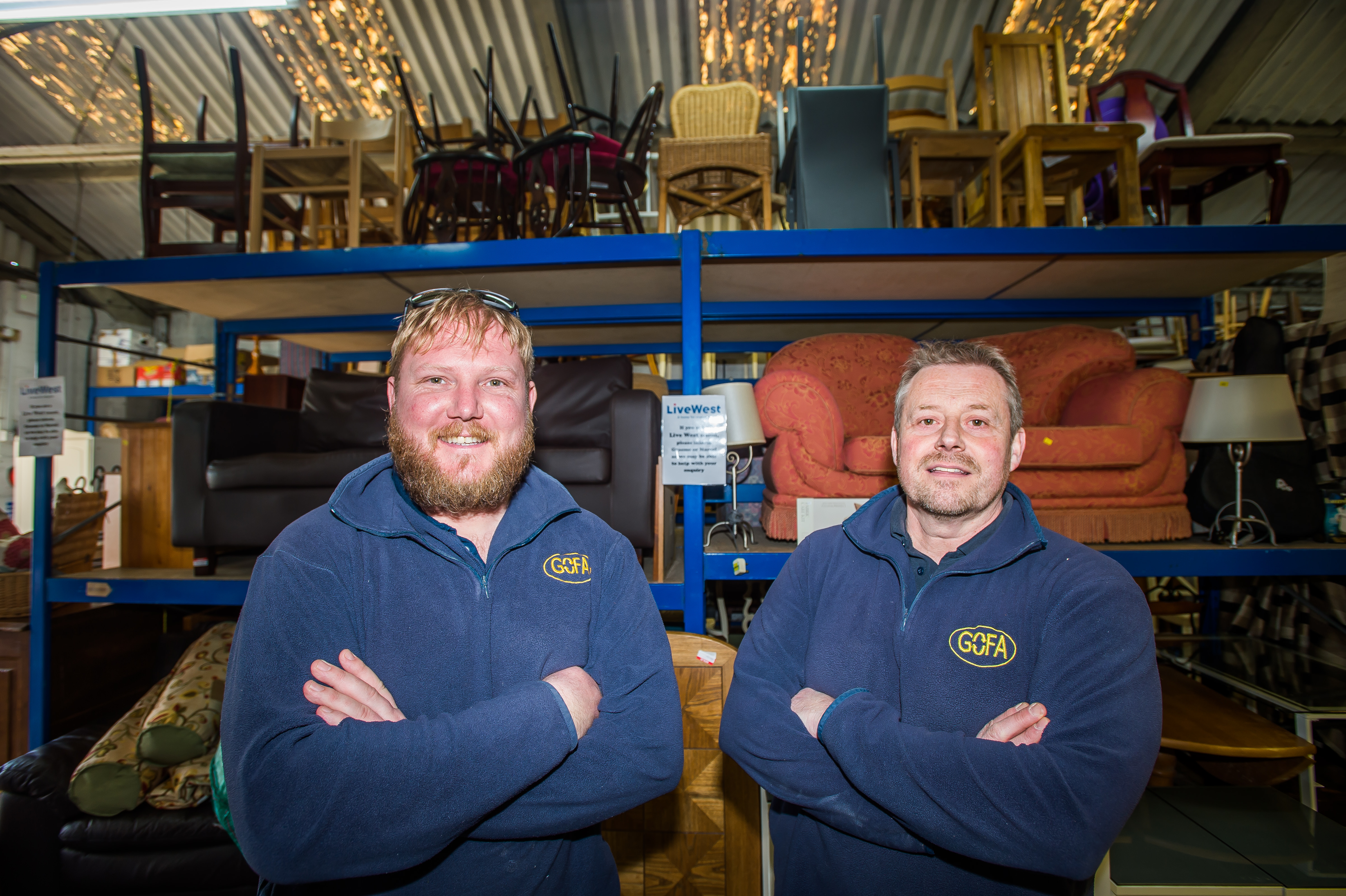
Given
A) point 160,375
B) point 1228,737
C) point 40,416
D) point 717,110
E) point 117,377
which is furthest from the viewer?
point 117,377

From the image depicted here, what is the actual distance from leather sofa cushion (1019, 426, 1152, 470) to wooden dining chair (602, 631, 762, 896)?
161 cm

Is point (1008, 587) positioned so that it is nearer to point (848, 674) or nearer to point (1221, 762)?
point (848, 674)

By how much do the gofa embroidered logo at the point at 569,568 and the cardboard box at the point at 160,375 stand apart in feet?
23.2

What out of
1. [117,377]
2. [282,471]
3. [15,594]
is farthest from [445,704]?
[117,377]

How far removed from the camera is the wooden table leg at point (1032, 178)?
2760mm

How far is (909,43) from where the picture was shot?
4.80 metres

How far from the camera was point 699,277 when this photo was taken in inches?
84.9

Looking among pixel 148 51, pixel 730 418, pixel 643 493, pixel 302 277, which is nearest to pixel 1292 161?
pixel 730 418

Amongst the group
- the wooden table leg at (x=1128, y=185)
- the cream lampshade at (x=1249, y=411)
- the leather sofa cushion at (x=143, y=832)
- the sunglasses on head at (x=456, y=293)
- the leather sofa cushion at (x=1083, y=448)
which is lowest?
the leather sofa cushion at (x=143, y=832)

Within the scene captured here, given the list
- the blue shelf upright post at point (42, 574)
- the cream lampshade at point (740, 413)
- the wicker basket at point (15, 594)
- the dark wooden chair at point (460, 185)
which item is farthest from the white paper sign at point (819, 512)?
the wicker basket at point (15, 594)

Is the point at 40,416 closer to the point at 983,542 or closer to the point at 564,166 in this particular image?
the point at 564,166

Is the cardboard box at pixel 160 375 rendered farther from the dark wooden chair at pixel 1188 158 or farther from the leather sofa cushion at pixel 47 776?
the dark wooden chair at pixel 1188 158

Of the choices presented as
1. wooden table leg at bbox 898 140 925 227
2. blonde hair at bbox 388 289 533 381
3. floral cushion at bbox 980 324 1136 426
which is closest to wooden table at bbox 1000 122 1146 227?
wooden table leg at bbox 898 140 925 227

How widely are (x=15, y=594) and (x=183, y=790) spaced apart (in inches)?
60.3
